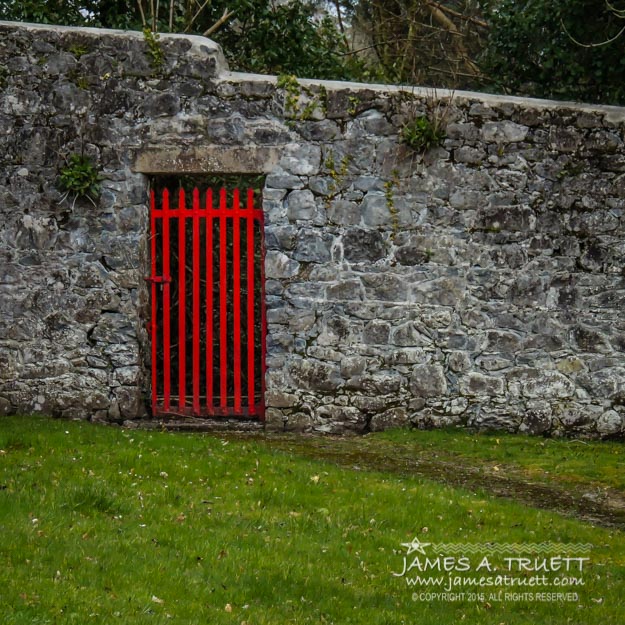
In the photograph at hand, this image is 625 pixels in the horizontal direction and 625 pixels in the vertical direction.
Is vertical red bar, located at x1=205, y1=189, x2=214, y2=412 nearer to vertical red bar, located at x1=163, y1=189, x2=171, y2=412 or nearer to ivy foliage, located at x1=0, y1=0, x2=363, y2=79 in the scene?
vertical red bar, located at x1=163, y1=189, x2=171, y2=412

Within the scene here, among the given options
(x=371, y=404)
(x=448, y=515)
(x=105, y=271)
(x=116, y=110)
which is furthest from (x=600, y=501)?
(x=116, y=110)

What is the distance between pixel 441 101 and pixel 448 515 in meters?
4.54

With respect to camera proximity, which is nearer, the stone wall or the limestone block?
the stone wall

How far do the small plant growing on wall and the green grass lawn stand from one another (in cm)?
233

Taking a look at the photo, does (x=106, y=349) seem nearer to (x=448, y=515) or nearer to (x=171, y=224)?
(x=171, y=224)

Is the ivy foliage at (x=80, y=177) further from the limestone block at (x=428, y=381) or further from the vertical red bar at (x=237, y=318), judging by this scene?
the limestone block at (x=428, y=381)

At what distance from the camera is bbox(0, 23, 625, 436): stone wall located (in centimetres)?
948

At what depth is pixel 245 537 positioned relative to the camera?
5.65 meters

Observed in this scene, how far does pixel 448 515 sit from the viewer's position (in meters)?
6.39

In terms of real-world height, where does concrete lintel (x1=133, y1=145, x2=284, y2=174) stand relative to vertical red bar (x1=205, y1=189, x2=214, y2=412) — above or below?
above

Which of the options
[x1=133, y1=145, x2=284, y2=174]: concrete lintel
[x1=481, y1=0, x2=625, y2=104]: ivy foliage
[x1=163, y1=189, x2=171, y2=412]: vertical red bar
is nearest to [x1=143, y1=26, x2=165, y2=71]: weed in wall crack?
[x1=133, y1=145, x2=284, y2=174]: concrete lintel

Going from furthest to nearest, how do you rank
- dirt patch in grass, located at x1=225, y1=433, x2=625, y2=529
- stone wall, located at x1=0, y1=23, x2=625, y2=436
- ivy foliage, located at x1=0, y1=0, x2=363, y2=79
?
ivy foliage, located at x1=0, y1=0, x2=363, y2=79
stone wall, located at x1=0, y1=23, x2=625, y2=436
dirt patch in grass, located at x1=225, y1=433, x2=625, y2=529

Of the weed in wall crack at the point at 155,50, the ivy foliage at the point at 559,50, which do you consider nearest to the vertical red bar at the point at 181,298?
the weed in wall crack at the point at 155,50

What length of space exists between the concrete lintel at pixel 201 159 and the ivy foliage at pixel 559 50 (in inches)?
126
